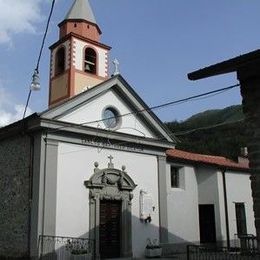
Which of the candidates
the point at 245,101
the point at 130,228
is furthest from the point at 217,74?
the point at 130,228

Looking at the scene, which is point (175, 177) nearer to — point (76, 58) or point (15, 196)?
point (76, 58)

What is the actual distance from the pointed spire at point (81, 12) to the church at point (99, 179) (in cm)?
231

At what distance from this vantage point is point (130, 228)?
19.5 meters

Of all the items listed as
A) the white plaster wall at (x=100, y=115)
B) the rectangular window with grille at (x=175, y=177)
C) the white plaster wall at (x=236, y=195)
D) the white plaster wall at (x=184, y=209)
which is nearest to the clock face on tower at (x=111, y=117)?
the white plaster wall at (x=100, y=115)

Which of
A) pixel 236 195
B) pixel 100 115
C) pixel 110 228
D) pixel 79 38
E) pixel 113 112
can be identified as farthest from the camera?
pixel 236 195

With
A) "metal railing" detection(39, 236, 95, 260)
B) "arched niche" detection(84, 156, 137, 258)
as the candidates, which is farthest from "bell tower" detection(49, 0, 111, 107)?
"metal railing" detection(39, 236, 95, 260)

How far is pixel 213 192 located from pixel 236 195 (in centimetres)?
175

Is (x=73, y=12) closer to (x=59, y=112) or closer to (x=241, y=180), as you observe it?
(x=59, y=112)

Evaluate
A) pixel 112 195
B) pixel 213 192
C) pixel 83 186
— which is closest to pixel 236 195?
pixel 213 192

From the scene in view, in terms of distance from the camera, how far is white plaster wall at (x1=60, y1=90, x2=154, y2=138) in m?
18.7

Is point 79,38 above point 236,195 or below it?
above

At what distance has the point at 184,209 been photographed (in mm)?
22734

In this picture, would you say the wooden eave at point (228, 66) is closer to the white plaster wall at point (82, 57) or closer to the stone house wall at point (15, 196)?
the stone house wall at point (15, 196)

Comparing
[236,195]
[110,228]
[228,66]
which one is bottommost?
[110,228]
